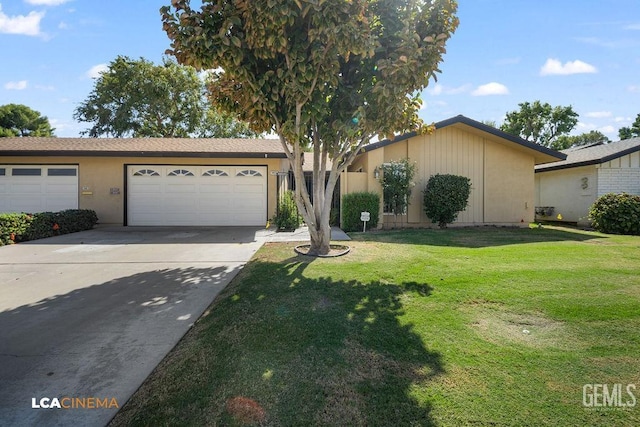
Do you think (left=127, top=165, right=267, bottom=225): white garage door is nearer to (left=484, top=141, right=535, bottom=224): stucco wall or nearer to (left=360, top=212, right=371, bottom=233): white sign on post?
(left=360, top=212, right=371, bottom=233): white sign on post

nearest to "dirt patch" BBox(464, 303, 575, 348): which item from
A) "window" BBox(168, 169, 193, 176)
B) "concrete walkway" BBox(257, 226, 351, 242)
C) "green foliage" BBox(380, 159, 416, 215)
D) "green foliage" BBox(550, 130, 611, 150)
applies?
"concrete walkway" BBox(257, 226, 351, 242)

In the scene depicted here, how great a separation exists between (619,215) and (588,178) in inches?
137

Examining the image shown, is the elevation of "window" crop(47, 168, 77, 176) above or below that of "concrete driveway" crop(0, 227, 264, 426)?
above

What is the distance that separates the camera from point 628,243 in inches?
318

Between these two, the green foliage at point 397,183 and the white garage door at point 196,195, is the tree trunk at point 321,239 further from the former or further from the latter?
the white garage door at point 196,195

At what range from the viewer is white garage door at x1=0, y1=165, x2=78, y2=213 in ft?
40.8

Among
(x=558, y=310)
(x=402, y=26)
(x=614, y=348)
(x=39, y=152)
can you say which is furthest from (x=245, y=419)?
(x=39, y=152)

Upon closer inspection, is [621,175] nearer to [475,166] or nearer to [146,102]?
[475,166]

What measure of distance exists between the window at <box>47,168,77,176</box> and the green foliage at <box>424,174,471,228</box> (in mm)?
13580

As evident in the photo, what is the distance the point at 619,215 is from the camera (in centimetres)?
1037

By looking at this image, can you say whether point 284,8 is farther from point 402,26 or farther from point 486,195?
point 486,195

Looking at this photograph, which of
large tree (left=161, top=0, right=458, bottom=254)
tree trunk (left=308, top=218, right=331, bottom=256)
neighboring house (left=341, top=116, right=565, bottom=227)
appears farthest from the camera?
neighboring house (left=341, top=116, right=565, bottom=227)

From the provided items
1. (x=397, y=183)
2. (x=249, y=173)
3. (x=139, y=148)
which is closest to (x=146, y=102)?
(x=139, y=148)

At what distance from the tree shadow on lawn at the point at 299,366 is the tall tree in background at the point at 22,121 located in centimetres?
3469
